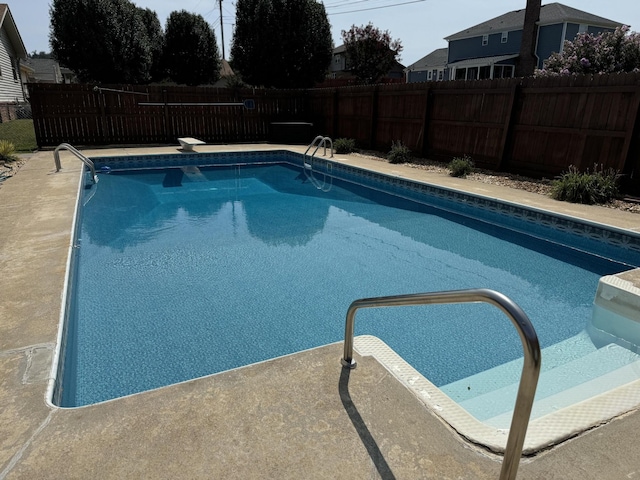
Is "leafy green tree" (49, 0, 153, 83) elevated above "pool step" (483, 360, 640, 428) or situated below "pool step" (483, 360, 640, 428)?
above

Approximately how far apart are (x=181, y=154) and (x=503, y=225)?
29.2 ft

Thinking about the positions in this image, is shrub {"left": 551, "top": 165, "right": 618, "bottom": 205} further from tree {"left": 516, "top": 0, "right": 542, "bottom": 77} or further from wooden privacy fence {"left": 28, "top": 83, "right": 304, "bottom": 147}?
tree {"left": 516, "top": 0, "right": 542, "bottom": 77}

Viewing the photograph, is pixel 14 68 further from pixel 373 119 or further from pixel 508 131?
pixel 508 131

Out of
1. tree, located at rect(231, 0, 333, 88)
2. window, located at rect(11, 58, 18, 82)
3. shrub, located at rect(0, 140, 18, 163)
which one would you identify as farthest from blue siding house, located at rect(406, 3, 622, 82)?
window, located at rect(11, 58, 18, 82)

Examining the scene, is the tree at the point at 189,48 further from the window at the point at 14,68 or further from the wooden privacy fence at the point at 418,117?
the wooden privacy fence at the point at 418,117

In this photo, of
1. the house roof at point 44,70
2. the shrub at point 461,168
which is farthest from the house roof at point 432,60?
the house roof at point 44,70

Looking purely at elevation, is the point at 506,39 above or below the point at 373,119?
above

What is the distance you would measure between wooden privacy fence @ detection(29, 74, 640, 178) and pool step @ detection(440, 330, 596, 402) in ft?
16.2

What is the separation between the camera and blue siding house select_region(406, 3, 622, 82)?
76.4ft

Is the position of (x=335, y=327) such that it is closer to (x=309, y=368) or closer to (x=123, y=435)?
(x=309, y=368)

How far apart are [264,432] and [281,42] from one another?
67.2 feet

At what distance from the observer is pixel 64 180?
7.73 metres

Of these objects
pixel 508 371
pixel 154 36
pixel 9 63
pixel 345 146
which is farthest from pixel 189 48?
pixel 508 371

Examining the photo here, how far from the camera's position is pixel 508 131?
29.2ft
